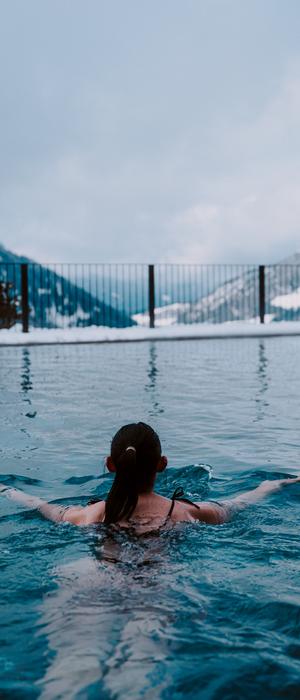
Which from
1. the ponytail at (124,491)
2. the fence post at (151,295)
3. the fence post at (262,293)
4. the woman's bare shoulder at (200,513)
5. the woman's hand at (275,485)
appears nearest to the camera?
the ponytail at (124,491)

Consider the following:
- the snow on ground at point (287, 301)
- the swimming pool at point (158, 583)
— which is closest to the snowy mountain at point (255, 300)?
the snow on ground at point (287, 301)

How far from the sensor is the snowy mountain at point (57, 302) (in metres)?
19.5

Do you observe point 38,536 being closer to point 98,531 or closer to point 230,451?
point 98,531

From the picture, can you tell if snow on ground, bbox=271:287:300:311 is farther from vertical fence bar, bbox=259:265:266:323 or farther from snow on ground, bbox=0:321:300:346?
snow on ground, bbox=0:321:300:346

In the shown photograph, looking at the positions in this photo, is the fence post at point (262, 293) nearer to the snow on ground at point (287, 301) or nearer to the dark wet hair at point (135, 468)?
the snow on ground at point (287, 301)

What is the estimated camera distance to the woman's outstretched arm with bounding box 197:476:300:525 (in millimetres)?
2955

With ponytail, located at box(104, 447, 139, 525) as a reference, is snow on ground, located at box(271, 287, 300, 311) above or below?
above

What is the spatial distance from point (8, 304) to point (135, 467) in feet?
57.8

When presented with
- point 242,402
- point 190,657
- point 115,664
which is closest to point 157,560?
point 190,657

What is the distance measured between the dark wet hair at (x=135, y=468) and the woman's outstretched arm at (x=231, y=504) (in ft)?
1.52

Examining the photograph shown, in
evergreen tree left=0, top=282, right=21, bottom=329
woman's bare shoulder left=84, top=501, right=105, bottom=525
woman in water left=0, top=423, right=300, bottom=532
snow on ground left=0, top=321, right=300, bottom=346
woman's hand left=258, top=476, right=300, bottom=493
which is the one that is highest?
evergreen tree left=0, top=282, right=21, bottom=329

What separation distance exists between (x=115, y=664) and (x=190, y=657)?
275 millimetres

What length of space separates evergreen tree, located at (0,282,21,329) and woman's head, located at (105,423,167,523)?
56.6 ft

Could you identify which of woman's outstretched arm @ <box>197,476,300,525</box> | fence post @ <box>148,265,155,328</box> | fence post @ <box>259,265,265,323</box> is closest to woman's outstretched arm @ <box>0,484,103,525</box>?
woman's outstretched arm @ <box>197,476,300,525</box>
